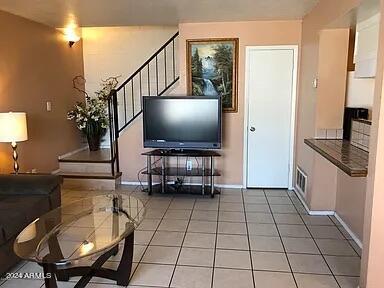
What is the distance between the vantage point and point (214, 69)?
183 inches

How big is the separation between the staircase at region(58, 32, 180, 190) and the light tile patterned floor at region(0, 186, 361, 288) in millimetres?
642

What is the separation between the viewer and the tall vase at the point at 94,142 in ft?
18.5

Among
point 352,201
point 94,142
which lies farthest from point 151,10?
point 352,201

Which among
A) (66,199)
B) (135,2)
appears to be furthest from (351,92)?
(66,199)

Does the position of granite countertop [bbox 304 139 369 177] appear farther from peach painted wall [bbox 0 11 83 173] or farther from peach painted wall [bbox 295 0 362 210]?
peach painted wall [bbox 0 11 83 173]

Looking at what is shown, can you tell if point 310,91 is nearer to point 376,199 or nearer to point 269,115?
point 269,115

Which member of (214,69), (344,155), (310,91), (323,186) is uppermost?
(214,69)

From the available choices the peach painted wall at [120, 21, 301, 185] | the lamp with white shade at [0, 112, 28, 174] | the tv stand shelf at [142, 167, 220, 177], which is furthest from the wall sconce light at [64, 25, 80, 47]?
the tv stand shelf at [142, 167, 220, 177]

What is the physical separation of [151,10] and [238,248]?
2861mm

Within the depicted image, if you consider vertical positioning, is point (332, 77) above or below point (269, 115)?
above

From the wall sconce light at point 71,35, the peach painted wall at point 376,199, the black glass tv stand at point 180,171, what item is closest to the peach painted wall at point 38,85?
the wall sconce light at point 71,35

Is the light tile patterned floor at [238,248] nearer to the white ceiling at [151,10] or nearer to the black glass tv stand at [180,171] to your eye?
the black glass tv stand at [180,171]

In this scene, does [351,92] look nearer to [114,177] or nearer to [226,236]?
[226,236]

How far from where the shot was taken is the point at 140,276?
2559 millimetres
